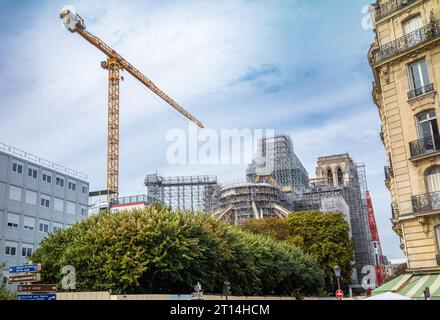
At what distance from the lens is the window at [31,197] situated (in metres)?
55.5

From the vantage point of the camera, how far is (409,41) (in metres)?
24.4

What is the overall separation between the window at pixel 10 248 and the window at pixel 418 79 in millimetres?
46127

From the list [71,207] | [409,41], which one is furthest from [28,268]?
[71,207]

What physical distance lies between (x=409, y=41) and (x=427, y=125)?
4.78 m

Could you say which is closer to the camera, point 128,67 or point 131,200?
point 131,200

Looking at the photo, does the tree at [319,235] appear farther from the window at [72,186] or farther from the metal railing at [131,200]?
the metal railing at [131,200]

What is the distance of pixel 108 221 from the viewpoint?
105 feet

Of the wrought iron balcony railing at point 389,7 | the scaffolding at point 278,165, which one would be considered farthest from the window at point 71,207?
the wrought iron balcony railing at point 389,7

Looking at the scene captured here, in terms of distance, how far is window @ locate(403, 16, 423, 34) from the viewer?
80.4 ft

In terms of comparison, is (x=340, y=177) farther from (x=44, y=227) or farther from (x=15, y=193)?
(x=15, y=193)

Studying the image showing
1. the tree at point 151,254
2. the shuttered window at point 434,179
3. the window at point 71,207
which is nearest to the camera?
the shuttered window at point 434,179
